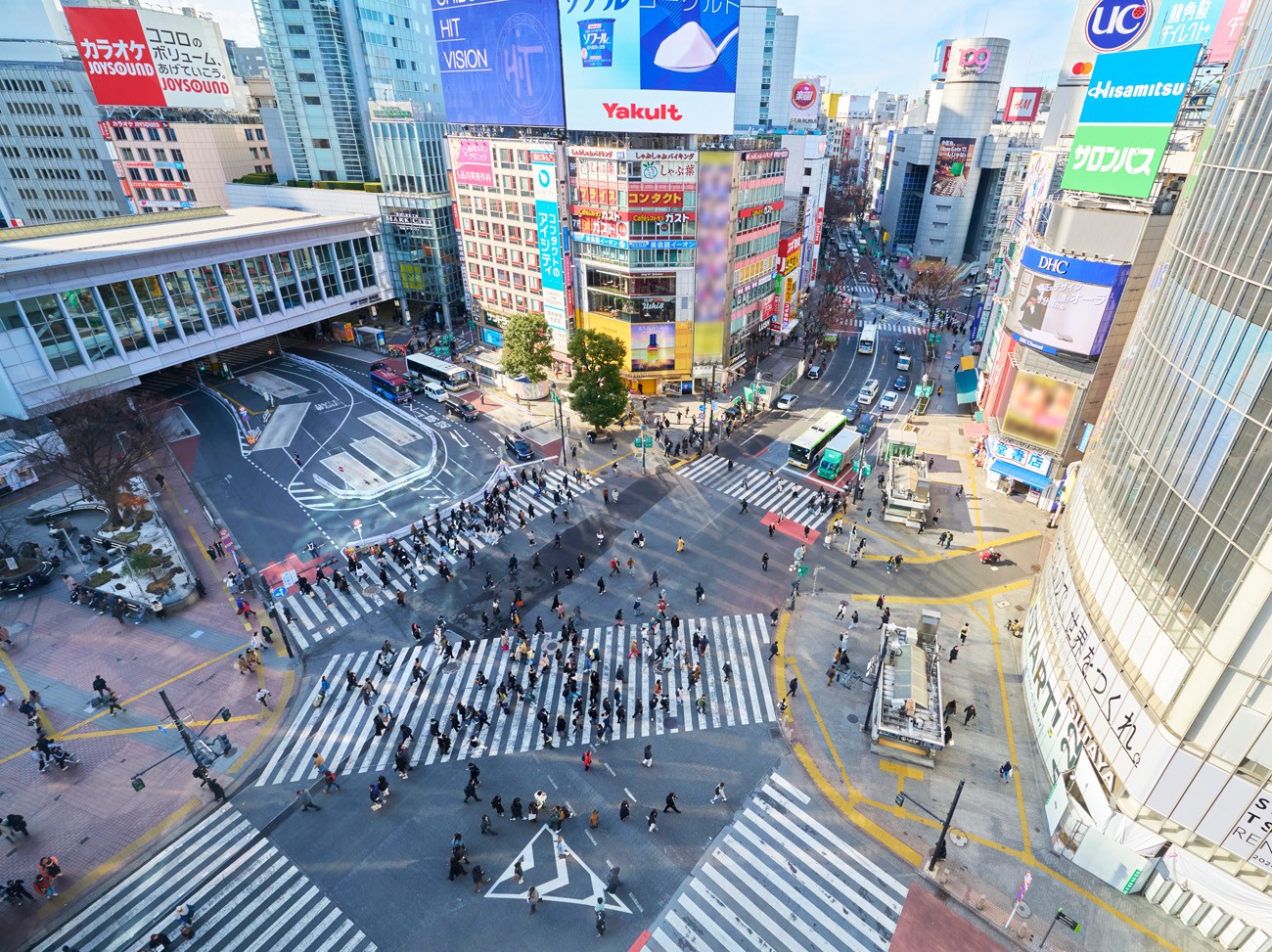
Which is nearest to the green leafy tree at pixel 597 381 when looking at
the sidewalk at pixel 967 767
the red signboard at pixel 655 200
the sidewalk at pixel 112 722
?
the red signboard at pixel 655 200

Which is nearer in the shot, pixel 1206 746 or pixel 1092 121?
pixel 1206 746

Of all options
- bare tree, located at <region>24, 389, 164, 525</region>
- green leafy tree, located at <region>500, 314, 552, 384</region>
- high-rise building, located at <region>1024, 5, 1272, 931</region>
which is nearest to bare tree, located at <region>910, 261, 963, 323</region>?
green leafy tree, located at <region>500, 314, 552, 384</region>

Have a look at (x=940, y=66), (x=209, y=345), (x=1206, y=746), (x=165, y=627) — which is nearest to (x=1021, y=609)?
(x=1206, y=746)

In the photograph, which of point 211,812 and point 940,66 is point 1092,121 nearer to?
point 211,812

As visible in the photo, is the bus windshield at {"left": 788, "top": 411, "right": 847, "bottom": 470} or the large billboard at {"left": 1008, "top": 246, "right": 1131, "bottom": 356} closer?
the large billboard at {"left": 1008, "top": 246, "right": 1131, "bottom": 356}

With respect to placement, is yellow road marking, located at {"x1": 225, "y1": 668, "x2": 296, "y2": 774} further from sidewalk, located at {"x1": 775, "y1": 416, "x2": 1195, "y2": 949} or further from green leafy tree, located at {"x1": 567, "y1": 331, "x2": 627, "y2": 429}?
green leafy tree, located at {"x1": 567, "y1": 331, "x2": 627, "y2": 429}
